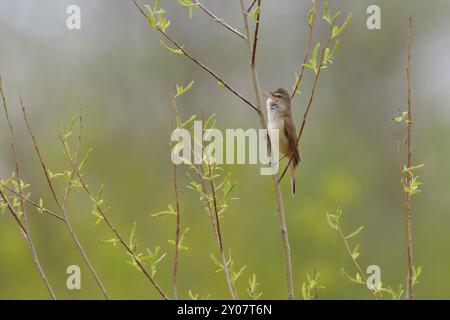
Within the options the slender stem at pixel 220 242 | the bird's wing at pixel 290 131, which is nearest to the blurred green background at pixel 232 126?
the bird's wing at pixel 290 131

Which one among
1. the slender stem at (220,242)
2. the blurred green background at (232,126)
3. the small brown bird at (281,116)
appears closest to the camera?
the slender stem at (220,242)

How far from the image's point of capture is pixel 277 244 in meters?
12.0

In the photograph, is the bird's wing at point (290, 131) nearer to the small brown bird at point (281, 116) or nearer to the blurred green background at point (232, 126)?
the small brown bird at point (281, 116)

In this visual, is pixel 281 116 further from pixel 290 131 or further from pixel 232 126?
pixel 232 126

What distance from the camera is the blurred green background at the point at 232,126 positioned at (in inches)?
461

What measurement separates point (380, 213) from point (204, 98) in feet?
12.3

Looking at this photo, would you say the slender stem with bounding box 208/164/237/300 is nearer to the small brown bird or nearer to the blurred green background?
the small brown bird

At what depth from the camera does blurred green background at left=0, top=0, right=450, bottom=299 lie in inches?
461

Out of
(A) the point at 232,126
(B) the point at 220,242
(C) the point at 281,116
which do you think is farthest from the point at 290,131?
(A) the point at 232,126

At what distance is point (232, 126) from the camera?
11.7 m

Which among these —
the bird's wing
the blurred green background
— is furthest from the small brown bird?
the blurred green background
